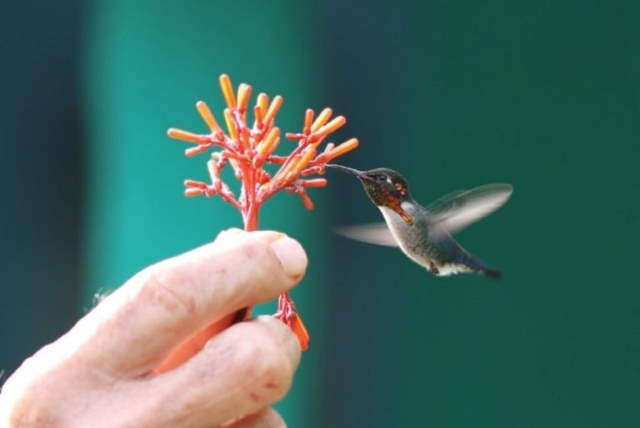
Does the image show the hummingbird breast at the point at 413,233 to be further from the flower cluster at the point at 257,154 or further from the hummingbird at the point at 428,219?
the flower cluster at the point at 257,154

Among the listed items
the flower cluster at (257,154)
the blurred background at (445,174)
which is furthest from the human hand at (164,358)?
the blurred background at (445,174)

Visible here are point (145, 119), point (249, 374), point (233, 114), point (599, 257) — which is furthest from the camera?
point (145, 119)

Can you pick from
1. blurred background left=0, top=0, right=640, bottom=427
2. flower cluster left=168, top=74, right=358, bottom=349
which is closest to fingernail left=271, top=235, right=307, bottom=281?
flower cluster left=168, top=74, right=358, bottom=349

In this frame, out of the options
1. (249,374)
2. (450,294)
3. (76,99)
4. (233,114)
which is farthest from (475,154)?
(76,99)

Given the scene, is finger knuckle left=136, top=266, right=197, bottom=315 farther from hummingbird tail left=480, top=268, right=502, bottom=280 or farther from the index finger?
hummingbird tail left=480, top=268, right=502, bottom=280

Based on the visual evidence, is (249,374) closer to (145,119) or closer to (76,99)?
(145,119)

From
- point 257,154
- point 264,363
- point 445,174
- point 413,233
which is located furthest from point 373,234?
point 445,174

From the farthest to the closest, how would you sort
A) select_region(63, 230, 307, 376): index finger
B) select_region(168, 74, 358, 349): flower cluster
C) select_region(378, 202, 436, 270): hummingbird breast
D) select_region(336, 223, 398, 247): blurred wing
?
1. select_region(336, 223, 398, 247): blurred wing
2. select_region(378, 202, 436, 270): hummingbird breast
3. select_region(168, 74, 358, 349): flower cluster
4. select_region(63, 230, 307, 376): index finger
